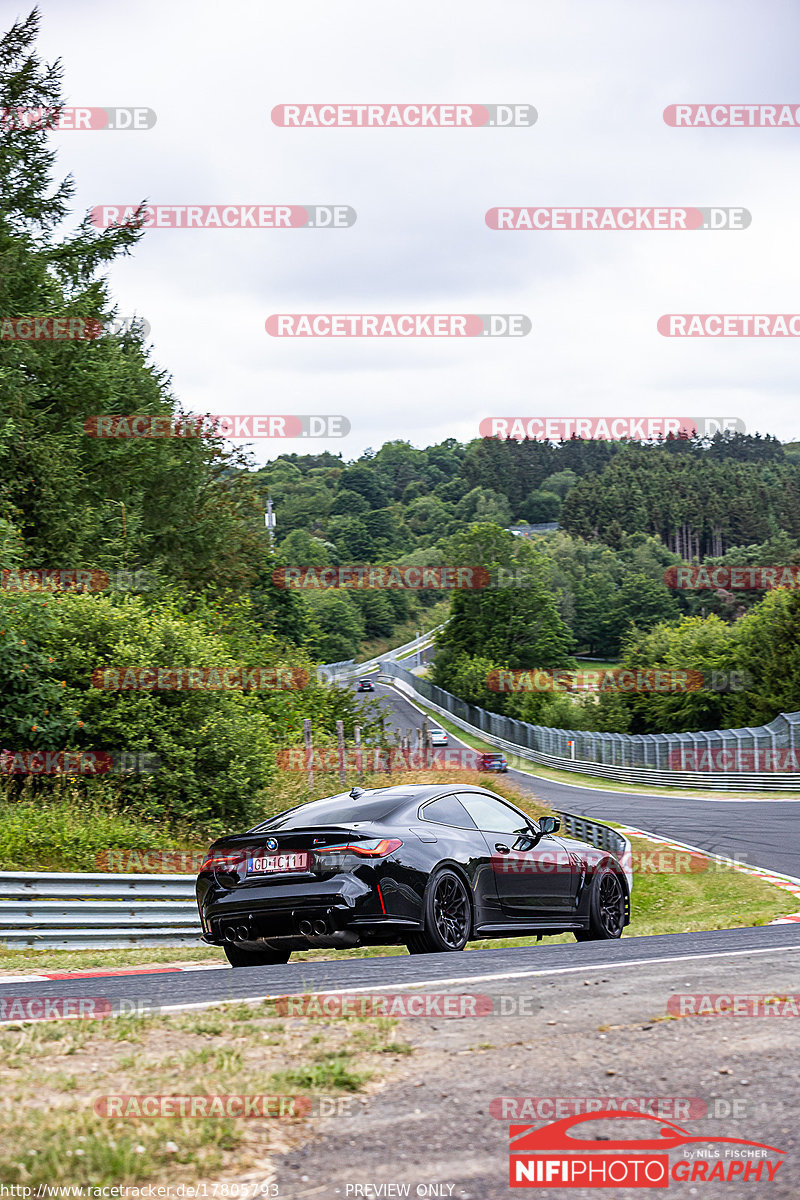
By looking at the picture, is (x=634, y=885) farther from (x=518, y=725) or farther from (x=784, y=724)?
(x=518, y=725)

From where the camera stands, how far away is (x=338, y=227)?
866 inches

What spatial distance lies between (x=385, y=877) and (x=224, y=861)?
4.20ft

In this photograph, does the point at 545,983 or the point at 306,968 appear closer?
the point at 545,983

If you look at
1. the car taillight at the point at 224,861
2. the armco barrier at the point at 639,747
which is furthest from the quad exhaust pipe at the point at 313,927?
the armco barrier at the point at 639,747

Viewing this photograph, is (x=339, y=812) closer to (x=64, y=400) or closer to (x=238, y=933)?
(x=238, y=933)

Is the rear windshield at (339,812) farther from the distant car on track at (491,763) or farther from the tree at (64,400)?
the distant car on track at (491,763)

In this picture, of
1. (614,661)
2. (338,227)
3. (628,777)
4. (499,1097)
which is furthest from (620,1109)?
(614,661)

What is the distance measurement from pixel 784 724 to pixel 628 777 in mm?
12178

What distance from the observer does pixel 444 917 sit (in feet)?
28.5

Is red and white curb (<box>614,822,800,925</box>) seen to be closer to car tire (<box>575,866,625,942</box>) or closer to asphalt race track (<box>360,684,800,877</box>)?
asphalt race track (<box>360,684,800,877</box>)

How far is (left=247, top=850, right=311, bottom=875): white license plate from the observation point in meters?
8.34

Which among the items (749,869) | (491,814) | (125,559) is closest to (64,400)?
(125,559)

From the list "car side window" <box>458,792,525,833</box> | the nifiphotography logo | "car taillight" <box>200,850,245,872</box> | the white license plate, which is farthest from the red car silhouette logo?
"car side window" <box>458,792,525,833</box>

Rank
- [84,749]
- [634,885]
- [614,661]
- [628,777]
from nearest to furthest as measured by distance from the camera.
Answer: [84,749] → [634,885] → [628,777] → [614,661]
